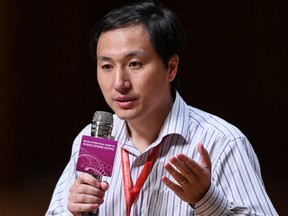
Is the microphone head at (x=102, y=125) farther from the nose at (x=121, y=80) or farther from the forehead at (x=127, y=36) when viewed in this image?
the forehead at (x=127, y=36)

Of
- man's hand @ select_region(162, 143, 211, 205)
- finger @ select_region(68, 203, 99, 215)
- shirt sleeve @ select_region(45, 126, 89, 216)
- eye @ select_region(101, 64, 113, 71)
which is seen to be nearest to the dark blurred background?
shirt sleeve @ select_region(45, 126, 89, 216)

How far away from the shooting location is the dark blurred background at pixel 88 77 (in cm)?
481

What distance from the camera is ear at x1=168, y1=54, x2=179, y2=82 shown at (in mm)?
1913

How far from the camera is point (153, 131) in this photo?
1.91 meters

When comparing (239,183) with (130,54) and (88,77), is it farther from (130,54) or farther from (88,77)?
(88,77)

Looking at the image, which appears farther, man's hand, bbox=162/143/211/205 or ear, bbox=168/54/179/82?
ear, bbox=168/54/179/82

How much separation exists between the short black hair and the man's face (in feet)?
0.07

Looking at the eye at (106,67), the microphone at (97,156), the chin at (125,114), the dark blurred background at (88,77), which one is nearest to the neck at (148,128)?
the chin at (125,114)

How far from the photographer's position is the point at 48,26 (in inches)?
196

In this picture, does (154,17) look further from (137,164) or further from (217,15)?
(217,15)

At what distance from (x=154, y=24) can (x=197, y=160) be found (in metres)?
0.44

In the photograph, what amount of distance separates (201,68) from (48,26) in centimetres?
135

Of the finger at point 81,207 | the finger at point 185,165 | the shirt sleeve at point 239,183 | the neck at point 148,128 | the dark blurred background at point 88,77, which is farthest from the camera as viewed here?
the dark blurred background at point 88,77

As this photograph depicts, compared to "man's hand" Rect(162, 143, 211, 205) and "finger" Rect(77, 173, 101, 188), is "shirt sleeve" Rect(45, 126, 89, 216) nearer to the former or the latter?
"finger" Rect(77, 173, 101, 188)
